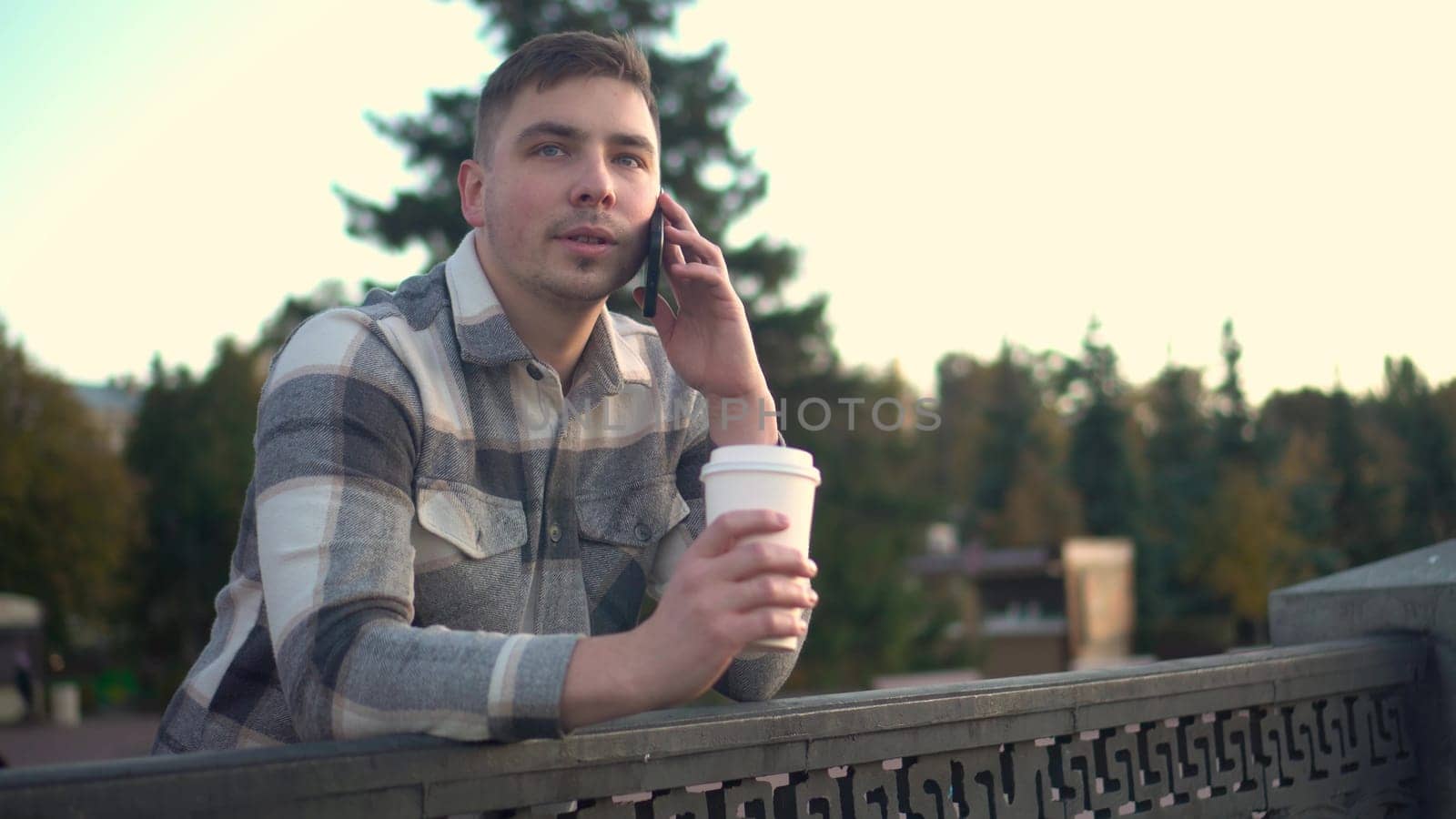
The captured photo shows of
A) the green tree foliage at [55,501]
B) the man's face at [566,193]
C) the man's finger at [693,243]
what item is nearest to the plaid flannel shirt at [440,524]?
the man's face at [566,193]

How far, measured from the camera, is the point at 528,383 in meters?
2.58

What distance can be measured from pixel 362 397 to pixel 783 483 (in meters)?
0.79

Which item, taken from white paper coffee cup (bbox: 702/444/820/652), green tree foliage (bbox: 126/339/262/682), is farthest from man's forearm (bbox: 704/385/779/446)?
green tree foliage (bbox: 126/339/262/682)

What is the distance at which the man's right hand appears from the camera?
173cm

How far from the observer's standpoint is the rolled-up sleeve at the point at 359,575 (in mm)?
1764

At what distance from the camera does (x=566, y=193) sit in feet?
8.41

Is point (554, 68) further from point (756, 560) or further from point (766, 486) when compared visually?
point (756, 560)

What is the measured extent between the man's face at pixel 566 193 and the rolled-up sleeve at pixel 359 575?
407mm

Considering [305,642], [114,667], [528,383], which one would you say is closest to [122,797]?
[305,642]

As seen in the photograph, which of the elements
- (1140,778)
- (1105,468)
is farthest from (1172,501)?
(1140,778)

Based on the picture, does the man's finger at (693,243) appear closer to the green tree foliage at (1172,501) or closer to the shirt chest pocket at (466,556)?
the shirt chest pocket at (466,556)

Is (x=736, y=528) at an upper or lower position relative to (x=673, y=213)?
lower

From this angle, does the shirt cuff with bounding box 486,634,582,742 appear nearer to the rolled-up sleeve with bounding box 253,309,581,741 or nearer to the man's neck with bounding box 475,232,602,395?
the rolled-up sleeve with bounding box 253,309,581,741

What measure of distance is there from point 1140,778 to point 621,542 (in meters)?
1.22
